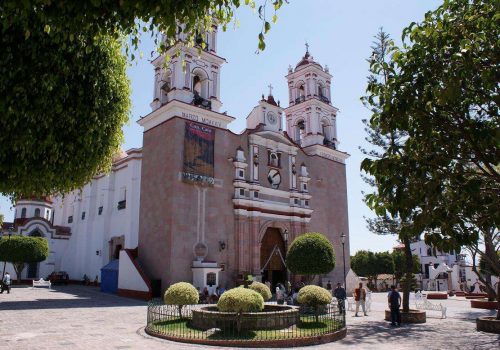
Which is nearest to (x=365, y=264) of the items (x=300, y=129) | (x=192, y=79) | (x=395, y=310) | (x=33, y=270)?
(x=300, y=129)

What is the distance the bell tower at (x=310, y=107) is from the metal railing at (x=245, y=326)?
25.7m

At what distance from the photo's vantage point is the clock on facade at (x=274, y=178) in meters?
34.9

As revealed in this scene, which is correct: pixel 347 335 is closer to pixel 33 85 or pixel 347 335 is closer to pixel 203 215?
pixel 33 85

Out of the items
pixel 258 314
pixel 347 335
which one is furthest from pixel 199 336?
pixel 347 335

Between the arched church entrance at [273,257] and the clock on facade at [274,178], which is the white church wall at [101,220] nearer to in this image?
the arched church entrance at [273,257]

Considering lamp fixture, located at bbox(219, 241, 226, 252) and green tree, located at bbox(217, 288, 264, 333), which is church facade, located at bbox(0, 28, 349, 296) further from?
green tree, located at bbox(217, 288, 264, 333)

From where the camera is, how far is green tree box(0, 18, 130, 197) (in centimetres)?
740

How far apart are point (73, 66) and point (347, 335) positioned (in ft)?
40.5

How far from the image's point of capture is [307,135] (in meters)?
39.6

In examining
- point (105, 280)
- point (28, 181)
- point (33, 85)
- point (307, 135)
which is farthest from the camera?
point (307, 135)

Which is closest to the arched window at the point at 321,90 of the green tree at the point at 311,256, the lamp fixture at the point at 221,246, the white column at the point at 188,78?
the white column at the point at 188,78

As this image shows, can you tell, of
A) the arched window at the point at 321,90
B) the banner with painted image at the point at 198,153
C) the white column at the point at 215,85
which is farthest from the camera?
the arched window at the point at 321,90

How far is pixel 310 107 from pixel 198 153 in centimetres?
1465

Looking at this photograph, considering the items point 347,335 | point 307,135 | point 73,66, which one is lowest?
point 347,335
